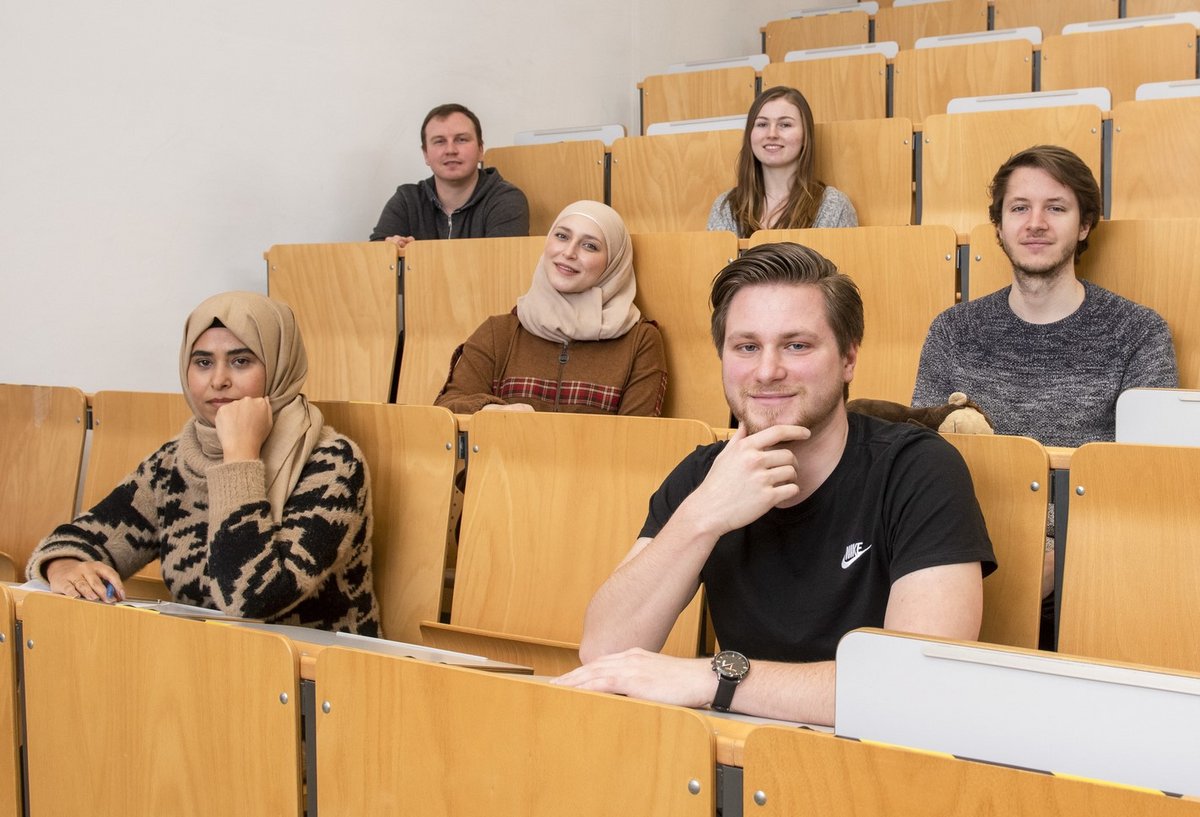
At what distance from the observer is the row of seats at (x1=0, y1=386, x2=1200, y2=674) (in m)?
1.36

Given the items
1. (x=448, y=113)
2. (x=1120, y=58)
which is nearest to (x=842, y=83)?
Result: (x=1120, y=58)

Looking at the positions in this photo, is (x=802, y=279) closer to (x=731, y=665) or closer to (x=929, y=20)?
(x=731, y=665)

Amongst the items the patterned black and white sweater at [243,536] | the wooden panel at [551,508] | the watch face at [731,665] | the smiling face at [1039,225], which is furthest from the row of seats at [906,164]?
the watch face at [731,665]

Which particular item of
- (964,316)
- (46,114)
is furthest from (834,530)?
(46,114)

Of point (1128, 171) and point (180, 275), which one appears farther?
point (180, 275)

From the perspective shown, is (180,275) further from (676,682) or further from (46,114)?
(676,682)

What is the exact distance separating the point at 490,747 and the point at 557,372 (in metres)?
1.58

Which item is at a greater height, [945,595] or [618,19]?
[618,19]

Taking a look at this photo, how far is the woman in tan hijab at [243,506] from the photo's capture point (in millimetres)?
1683

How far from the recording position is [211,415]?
73.6 inches

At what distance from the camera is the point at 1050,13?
171 inches

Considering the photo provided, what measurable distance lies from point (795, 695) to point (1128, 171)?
2.04m

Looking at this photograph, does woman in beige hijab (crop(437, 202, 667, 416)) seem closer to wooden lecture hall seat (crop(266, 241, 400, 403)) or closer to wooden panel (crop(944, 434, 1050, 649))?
wooden lecture hall seat (crop(266, 241, 400, 403))

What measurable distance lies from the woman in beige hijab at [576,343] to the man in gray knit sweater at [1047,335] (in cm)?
60
